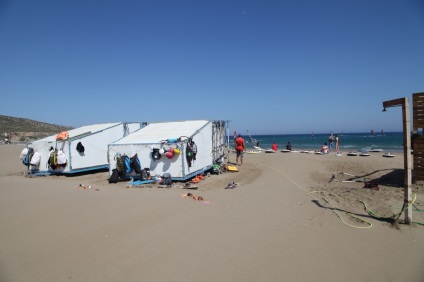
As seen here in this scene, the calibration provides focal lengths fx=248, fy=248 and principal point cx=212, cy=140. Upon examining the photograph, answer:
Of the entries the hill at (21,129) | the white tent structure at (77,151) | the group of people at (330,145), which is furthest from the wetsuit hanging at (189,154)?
the hill at (21,129)

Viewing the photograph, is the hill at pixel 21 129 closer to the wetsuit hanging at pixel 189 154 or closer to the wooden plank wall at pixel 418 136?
the wetsuit hanging at pixel 189 154

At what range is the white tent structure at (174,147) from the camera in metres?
10.0

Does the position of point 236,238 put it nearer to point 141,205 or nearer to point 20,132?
point 141,205

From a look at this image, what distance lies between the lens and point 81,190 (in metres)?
8.85

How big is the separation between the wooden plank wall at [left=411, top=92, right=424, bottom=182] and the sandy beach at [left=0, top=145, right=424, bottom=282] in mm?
761

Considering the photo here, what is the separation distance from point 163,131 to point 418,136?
1008 centimetres

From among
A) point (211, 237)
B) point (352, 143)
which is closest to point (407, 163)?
point (211, 237)

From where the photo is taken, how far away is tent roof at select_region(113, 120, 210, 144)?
36.3ft

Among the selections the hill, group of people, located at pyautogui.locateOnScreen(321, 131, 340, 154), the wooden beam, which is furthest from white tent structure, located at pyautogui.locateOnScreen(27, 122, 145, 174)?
the hill

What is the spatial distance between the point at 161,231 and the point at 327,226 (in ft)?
11.0

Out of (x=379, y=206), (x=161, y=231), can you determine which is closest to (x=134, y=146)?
(x=161, y=231)

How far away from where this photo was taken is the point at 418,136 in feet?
26.8

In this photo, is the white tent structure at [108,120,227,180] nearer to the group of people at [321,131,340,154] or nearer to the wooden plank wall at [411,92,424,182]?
the wooden plank wall at [411,92,424,182]

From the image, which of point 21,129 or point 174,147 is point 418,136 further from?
point 21,129
